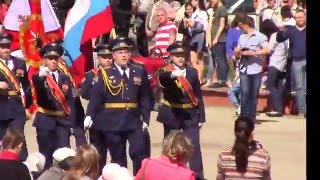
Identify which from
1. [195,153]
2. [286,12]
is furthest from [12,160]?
[286,12]

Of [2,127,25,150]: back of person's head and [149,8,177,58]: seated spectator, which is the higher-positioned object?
[2,127,25,150]: back of person's head

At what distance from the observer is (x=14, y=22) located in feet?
49.9

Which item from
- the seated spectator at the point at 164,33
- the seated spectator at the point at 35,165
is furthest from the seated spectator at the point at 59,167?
the seated spectator at the point at 164,33

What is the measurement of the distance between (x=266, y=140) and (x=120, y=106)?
3.91 meters

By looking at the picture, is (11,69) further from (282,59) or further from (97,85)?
(282,59)

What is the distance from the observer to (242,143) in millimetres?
7582

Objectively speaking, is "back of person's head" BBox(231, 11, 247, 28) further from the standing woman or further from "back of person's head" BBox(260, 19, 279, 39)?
the standing woman

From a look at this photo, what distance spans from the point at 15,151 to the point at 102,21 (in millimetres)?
5518

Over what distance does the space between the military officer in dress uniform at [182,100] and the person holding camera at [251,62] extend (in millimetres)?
3780

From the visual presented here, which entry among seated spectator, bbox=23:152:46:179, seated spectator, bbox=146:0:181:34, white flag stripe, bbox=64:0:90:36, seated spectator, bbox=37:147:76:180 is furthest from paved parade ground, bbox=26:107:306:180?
seated spectator, bbox=37:147:76:180

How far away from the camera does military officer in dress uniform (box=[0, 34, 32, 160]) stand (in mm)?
12266

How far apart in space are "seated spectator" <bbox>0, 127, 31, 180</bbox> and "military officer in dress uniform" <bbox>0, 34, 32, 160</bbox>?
3910 millimetres

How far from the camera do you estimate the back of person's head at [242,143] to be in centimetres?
754
